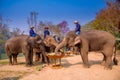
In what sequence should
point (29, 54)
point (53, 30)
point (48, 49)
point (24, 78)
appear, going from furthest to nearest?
point (53, 30)
point (48, 49)
point (29, 54)
point (24, 78)

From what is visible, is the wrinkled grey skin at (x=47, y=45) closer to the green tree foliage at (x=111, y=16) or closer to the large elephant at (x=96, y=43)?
the large elephant at (x=96, y=43)

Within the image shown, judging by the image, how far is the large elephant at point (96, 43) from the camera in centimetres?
1364

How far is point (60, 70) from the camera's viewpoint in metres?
12.9

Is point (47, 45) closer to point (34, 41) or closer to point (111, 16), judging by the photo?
point (34, 41)

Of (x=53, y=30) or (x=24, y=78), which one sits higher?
(x=53, y=30)

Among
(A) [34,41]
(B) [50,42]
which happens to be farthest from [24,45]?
(B) [50,42]

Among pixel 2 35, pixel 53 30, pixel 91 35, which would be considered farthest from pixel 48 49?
pixel 53 30

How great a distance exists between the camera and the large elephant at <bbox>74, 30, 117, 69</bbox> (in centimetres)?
1364

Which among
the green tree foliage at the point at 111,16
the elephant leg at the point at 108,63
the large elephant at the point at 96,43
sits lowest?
the elephant leg at the point at 108,63

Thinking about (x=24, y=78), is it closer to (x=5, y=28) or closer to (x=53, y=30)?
(x=5, y=28)

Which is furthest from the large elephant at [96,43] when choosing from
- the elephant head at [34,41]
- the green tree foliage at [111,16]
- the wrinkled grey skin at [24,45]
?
the green tree foliage at [111,16]

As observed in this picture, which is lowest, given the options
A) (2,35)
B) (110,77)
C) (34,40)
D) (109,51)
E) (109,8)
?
(110,77)

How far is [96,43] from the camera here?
13914 millimetres

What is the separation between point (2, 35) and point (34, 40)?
17.8 m
